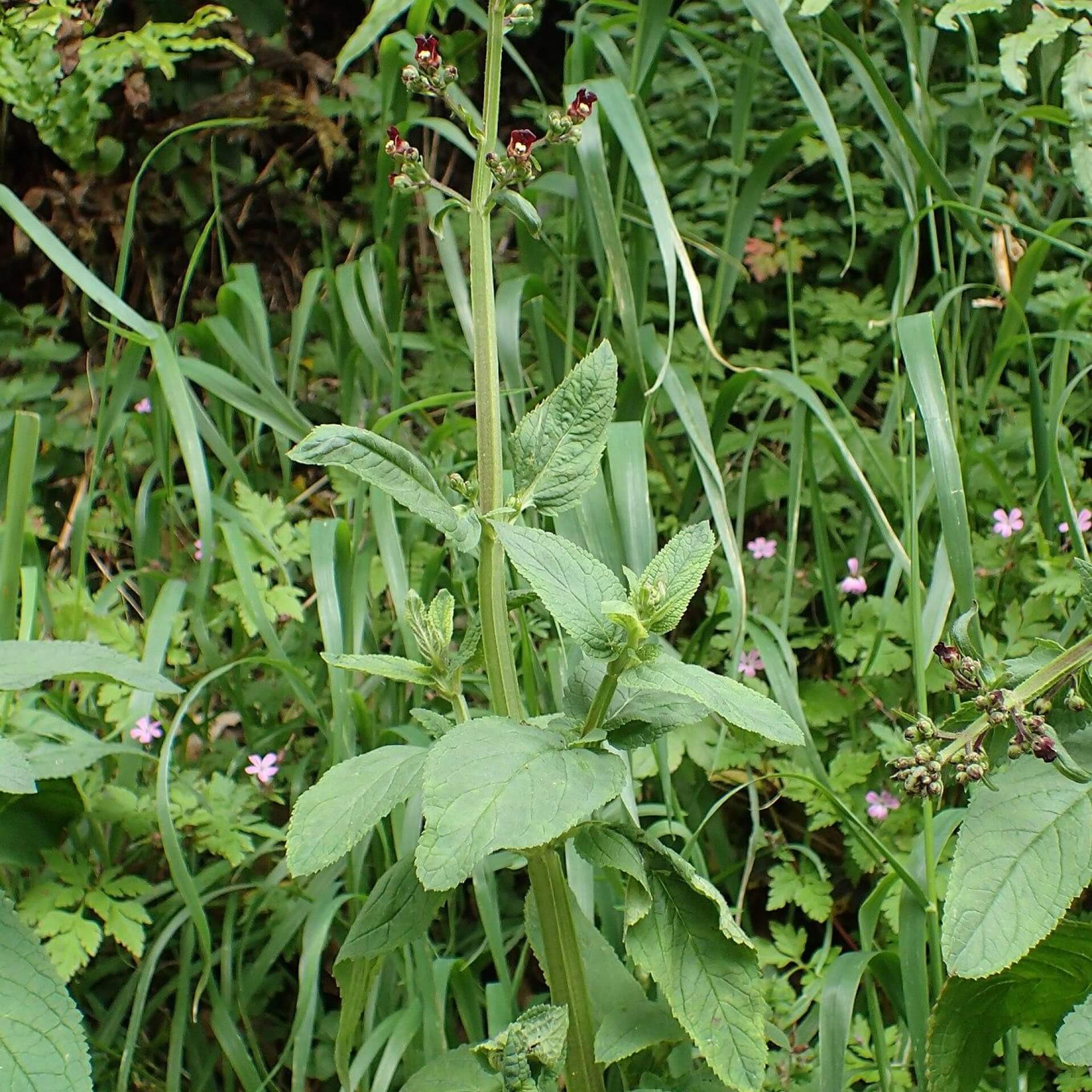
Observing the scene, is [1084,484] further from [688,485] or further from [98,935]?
[98,935]

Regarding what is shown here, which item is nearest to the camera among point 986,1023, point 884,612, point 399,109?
point 986,1023

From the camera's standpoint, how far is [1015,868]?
92 centimetres

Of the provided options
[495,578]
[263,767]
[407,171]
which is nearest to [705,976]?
[495,578]

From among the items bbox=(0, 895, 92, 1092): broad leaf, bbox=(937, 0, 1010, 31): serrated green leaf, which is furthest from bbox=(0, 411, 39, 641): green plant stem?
bbox=(937, 0, 1010, 31): serrated green leaf

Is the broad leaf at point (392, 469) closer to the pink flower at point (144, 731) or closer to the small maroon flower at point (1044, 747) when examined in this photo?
the small maroon flower at point (1044, 747)

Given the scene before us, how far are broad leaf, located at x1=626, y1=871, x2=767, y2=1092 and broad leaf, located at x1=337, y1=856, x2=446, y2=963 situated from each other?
0.18m

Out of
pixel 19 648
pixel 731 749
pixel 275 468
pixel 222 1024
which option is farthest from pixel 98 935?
pixel 275 468

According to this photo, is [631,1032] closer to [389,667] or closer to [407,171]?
[389,667]

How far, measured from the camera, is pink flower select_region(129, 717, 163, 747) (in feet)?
5.43

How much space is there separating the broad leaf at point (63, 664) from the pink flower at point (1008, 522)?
4.11 ft

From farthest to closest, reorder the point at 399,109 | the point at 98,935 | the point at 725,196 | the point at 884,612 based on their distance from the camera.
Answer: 1. the point at 725,196
2. the point at 399,109
3. the point at 884,612
4. the point at 98,935

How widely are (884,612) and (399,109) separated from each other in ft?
4.18

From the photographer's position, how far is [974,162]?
8.00 ft

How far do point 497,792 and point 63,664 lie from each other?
0.64m
